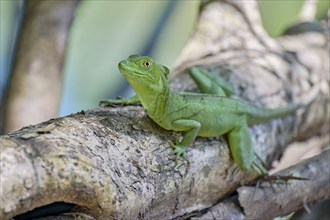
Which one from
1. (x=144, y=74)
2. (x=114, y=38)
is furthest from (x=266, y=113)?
(x=114, y=38)

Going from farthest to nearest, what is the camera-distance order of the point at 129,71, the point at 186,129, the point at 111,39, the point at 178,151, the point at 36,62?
the point at 111,39 < the point at 36,62 < the point at 186,129 < the point at 178,151 < the point at 129,71

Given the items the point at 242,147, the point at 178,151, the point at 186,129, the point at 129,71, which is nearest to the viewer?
the point at 129,71

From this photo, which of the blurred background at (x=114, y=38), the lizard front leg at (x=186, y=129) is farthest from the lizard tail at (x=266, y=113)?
the blurred background at (x=114, y=38)

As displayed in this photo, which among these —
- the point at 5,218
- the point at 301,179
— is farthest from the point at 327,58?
the point at 5,218

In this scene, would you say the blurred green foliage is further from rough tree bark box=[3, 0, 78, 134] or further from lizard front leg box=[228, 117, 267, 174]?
lizard front leg box=[228, 117, 267, 174]

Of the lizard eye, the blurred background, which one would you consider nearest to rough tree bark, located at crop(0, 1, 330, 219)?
the lizard eye

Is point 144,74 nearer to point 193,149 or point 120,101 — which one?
point 120,101

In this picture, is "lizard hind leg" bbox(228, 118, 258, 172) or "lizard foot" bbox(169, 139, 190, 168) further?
"lizard hind leg" bbox(228, 118, 258, 172)
